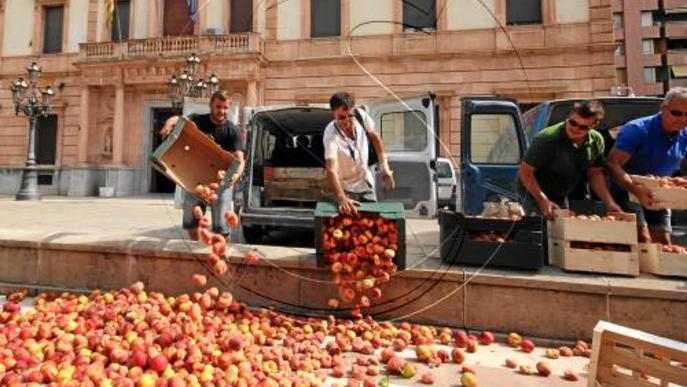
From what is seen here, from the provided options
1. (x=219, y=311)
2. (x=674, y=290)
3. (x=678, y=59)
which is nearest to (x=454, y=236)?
(x=674, y=290)

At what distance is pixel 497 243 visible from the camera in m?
3.23

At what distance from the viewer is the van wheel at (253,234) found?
18.9 ft

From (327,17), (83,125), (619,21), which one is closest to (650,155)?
(327,17)

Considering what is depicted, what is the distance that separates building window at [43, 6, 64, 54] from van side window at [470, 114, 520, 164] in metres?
25.9

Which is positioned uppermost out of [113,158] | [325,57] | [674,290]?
[325,57]

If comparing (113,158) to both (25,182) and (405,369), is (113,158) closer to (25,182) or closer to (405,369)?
(25,182)

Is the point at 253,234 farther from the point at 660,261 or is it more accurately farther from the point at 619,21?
the point at 619,21

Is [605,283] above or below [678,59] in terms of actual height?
below

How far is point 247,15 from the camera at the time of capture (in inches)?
796

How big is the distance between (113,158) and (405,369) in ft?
72.5

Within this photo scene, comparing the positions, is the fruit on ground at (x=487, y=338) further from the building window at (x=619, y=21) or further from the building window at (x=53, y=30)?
the building window at (x=619, y=21)

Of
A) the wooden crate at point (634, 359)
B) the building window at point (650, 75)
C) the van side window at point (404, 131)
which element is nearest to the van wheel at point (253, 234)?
the van side window at point (404, 131)

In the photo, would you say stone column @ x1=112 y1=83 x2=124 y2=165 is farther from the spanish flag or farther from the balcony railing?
the spanish flag

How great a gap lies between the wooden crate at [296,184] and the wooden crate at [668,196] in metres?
3.91
